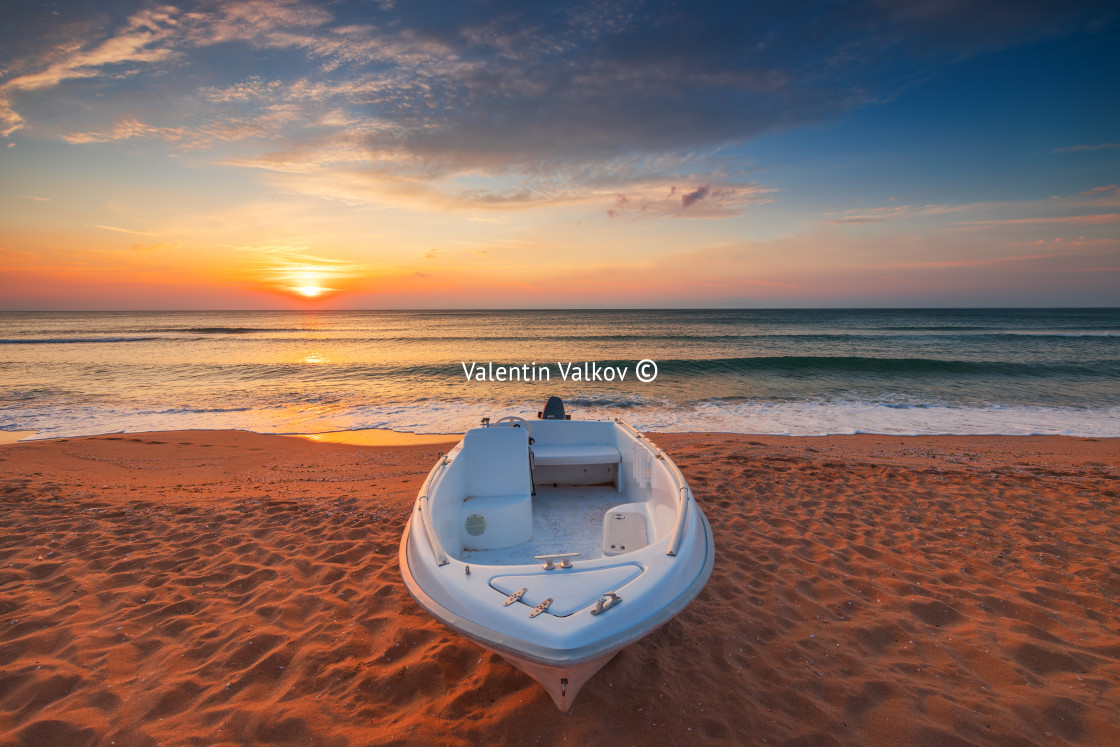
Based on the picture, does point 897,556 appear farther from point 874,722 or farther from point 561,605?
point 561,605

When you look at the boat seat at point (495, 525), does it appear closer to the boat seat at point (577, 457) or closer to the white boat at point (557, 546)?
the white boat at point (557, 546)

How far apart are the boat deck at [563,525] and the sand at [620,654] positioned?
2.75ft

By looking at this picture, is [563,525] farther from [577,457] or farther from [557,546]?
[577,457]

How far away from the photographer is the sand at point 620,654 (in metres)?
2.78

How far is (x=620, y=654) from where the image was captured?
3338 millimetres

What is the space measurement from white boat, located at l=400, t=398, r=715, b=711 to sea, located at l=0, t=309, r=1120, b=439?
240 inches

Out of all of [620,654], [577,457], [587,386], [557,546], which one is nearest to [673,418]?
[587,386]

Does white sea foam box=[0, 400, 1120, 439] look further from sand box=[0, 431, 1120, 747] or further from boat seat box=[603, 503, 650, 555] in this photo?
boat seat box=[603, 503, 650, 555]

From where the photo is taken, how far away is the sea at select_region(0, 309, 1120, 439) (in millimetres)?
11992

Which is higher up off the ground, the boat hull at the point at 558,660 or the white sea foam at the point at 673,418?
the boat hull at the point at 558,660

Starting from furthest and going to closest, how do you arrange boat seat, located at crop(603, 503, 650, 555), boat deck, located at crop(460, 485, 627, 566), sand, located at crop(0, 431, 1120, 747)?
boat deck, located at crop(460, 485, 627, 566) → boat seat, located at crop(603, 503, 650, 555) → sand, located at crop(0, 431, 1120, 747)

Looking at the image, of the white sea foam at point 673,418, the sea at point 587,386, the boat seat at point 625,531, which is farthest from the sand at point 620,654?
the sea at point 587,386

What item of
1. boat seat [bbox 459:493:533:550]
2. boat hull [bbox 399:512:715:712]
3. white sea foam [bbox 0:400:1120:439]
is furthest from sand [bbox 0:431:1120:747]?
white sea foam [bbox 0:400:1120:439]

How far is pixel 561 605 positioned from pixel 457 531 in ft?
7.26
